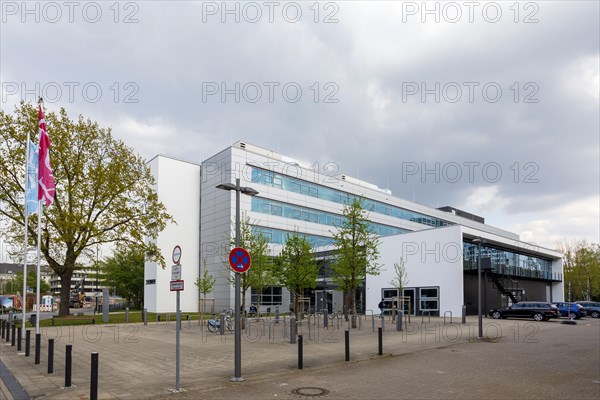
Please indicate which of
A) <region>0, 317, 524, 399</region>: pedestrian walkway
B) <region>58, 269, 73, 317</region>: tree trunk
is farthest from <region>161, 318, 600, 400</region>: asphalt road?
<region>58, 269, 73, 317</region>: tree trunk

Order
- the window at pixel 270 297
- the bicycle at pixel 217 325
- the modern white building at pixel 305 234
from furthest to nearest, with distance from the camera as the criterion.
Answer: the window at pixel 270 297 → the modern white building at pixel 305 234 → the bicycle at pixel 217 325

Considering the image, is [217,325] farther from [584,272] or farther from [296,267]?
[584,272]

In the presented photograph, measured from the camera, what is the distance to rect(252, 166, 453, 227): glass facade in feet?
176

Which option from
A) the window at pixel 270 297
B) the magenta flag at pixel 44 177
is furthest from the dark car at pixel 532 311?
the magenta flag at pixel 44 177

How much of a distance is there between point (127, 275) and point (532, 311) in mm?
50983

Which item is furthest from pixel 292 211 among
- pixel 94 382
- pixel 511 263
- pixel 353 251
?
pixel 94 382

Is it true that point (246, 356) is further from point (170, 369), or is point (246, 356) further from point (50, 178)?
point (50, 178)

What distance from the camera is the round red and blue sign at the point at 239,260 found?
37.1ft

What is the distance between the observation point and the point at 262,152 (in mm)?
56281

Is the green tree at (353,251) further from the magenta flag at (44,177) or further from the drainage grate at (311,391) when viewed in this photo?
the drainage grate at (311,391)

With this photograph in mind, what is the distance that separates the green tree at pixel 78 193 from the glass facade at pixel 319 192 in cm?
1826

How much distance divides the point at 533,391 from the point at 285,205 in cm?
4655

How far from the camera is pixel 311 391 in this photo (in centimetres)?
982

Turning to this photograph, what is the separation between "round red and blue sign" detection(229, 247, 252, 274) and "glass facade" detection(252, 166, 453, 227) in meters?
31.9
